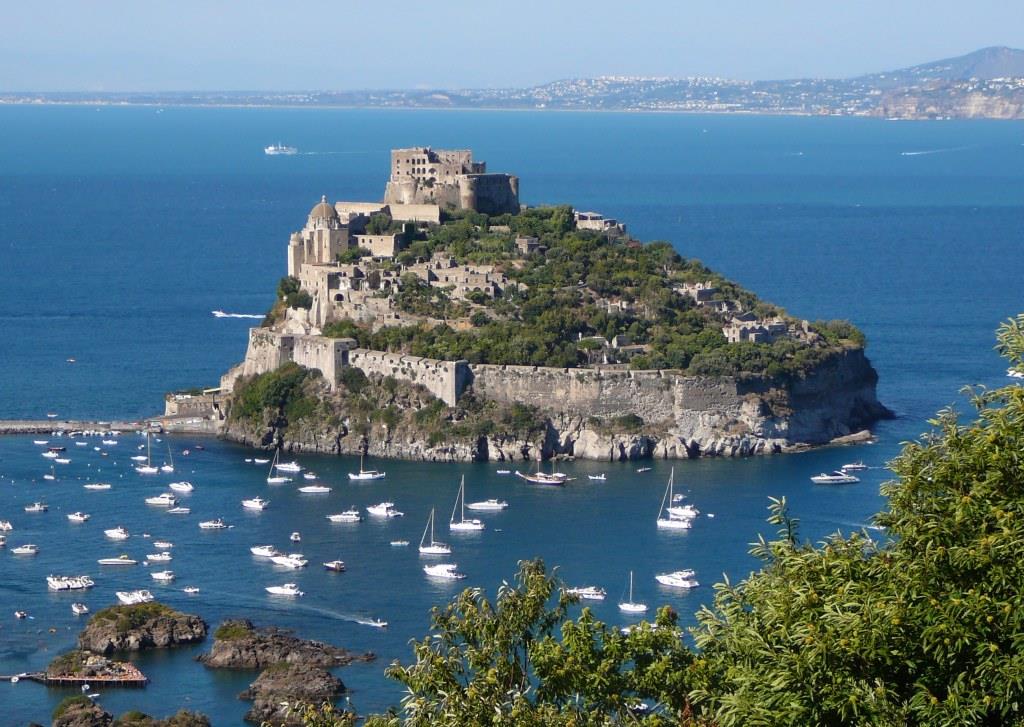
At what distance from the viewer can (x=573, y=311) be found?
58.4m

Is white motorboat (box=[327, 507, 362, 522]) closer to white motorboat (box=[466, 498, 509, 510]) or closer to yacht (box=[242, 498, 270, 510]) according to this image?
yacht (box=[242, 498, 270, 510])

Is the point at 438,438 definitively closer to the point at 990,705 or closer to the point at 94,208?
the point at 990,705

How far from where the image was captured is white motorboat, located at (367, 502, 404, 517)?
46.4m

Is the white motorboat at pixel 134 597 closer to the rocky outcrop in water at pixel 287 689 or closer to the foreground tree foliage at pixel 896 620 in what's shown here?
the rocky outcrop in water at pixel 287 689

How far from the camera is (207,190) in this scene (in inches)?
5768

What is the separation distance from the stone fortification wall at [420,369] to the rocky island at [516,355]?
0.05m

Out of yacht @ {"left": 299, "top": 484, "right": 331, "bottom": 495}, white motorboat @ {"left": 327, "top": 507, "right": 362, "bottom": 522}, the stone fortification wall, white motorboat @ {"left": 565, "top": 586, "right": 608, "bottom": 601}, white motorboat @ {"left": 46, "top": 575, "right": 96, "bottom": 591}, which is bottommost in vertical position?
yacht @ {"left": 299, "top": 484, "right": 331, "bottom": 495}

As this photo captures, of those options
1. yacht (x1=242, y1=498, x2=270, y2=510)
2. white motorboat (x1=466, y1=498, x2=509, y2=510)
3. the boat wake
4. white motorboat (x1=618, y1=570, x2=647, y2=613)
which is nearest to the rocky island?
white motorboat (x1=466, y1=498, x2=509, y2=510)

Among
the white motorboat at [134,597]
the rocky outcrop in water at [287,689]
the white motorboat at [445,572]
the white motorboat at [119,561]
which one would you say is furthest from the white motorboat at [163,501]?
the rocky outcrop in water at [287,689]

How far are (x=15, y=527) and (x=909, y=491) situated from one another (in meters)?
33.4

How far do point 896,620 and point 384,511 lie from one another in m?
33.3

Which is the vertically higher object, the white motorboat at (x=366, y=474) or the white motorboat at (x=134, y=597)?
the white motorboat at (x=134, y=597)

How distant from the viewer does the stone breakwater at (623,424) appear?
52.8 meters

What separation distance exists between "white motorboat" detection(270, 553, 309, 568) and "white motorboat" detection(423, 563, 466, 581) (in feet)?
8.72
